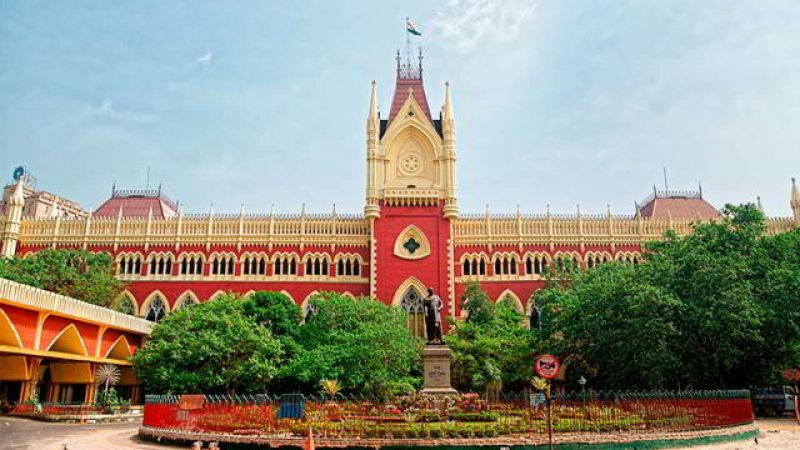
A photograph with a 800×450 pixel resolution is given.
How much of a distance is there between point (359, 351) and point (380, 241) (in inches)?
477

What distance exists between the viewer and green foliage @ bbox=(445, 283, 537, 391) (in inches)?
1270

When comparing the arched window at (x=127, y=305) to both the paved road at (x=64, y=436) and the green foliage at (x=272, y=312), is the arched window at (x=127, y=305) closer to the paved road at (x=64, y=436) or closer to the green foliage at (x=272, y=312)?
the green foliage at (x=272, y=312)

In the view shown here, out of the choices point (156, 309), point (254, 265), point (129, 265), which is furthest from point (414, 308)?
point (129, 265)

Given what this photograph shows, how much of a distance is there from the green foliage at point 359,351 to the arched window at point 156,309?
43.9ft

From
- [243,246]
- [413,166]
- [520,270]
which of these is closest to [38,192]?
[243,246]

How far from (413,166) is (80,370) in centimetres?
2485

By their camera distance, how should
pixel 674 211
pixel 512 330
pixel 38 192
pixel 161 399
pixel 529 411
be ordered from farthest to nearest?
1. pixel 38 192
2. pixel 674 211
3. pixel 512 330
4. pixel 161 399
5. pixel 529 411

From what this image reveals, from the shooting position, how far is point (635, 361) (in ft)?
83.3

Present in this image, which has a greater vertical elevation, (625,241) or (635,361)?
(625,241)

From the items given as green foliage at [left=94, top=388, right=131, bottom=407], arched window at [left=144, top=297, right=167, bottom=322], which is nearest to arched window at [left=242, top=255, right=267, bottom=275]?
arched window at [left=144, top=297, right=167, bottom=322]

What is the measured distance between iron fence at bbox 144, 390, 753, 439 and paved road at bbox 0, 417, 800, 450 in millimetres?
1053

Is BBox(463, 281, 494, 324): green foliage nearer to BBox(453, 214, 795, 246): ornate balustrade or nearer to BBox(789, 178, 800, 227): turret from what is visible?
BBox(453, 214, 795, 246): ornate balustrade

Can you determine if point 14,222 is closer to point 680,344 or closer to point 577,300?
point 577,300

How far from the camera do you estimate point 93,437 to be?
2109 cm
